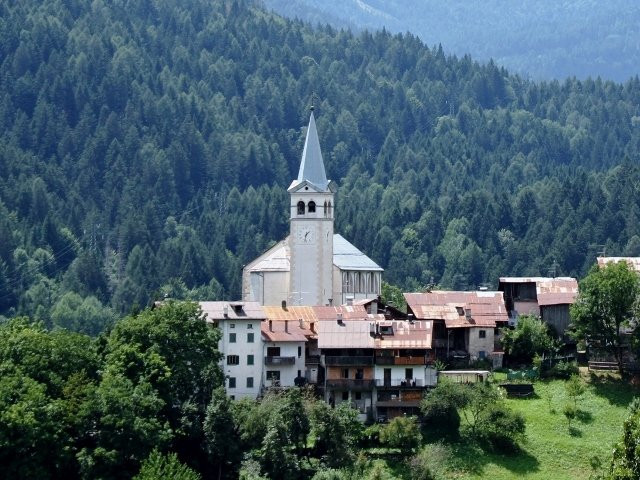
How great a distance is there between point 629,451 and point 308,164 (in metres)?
52.9

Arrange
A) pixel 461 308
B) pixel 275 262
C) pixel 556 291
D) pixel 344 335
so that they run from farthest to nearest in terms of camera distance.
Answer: pixel 275 262 < pixel 556 291 < pixel 461 308 < pixel 344 335

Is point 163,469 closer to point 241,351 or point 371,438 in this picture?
point 371,438

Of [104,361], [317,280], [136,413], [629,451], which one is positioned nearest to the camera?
[629,451]

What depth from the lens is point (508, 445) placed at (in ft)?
277

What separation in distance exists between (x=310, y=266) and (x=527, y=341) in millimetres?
22172

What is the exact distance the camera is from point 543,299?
3853 inches

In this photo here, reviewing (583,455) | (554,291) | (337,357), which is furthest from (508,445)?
(554,291)

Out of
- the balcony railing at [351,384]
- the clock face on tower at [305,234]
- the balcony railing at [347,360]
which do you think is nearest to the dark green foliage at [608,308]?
the balcony railing at [347,360]

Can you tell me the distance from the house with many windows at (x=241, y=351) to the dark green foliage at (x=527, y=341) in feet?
42.7

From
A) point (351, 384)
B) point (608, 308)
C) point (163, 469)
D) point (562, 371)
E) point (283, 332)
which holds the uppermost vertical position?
point (608, 308)

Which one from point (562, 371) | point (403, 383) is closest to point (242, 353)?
point (403, 383)

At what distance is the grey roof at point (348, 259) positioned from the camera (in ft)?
380

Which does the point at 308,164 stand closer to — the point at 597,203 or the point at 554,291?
the point at 554,291

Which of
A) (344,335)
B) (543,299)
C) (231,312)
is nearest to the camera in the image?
(344,335)
